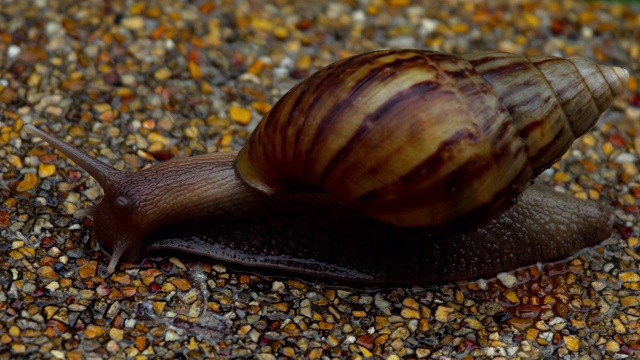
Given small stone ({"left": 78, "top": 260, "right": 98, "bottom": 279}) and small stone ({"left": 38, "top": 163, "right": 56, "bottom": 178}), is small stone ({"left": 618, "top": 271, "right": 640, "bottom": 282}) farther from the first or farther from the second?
small stone ({"left": 38, "top": 163, "right": 56, "bottom": 178})

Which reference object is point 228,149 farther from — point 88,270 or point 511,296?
point 511,296

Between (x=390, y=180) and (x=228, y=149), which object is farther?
(x=228, y=149)

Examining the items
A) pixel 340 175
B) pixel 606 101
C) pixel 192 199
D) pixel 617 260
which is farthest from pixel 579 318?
pixel 192 199

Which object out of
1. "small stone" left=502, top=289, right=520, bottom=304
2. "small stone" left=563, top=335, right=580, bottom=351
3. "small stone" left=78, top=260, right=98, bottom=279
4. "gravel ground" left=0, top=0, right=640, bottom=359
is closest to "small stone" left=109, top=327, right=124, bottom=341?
"gravel ground" left=0, top=0, right=640, bottom=359

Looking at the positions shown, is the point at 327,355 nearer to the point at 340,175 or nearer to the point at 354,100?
the point at 340,175

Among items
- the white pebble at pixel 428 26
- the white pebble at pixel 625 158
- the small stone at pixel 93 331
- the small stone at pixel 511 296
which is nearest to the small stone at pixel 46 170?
the small stone at pixel 93 331

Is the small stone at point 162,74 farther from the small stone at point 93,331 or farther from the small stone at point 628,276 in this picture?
the small stone at point 628,276

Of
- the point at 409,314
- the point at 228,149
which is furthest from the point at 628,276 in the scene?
the point at 228,149
